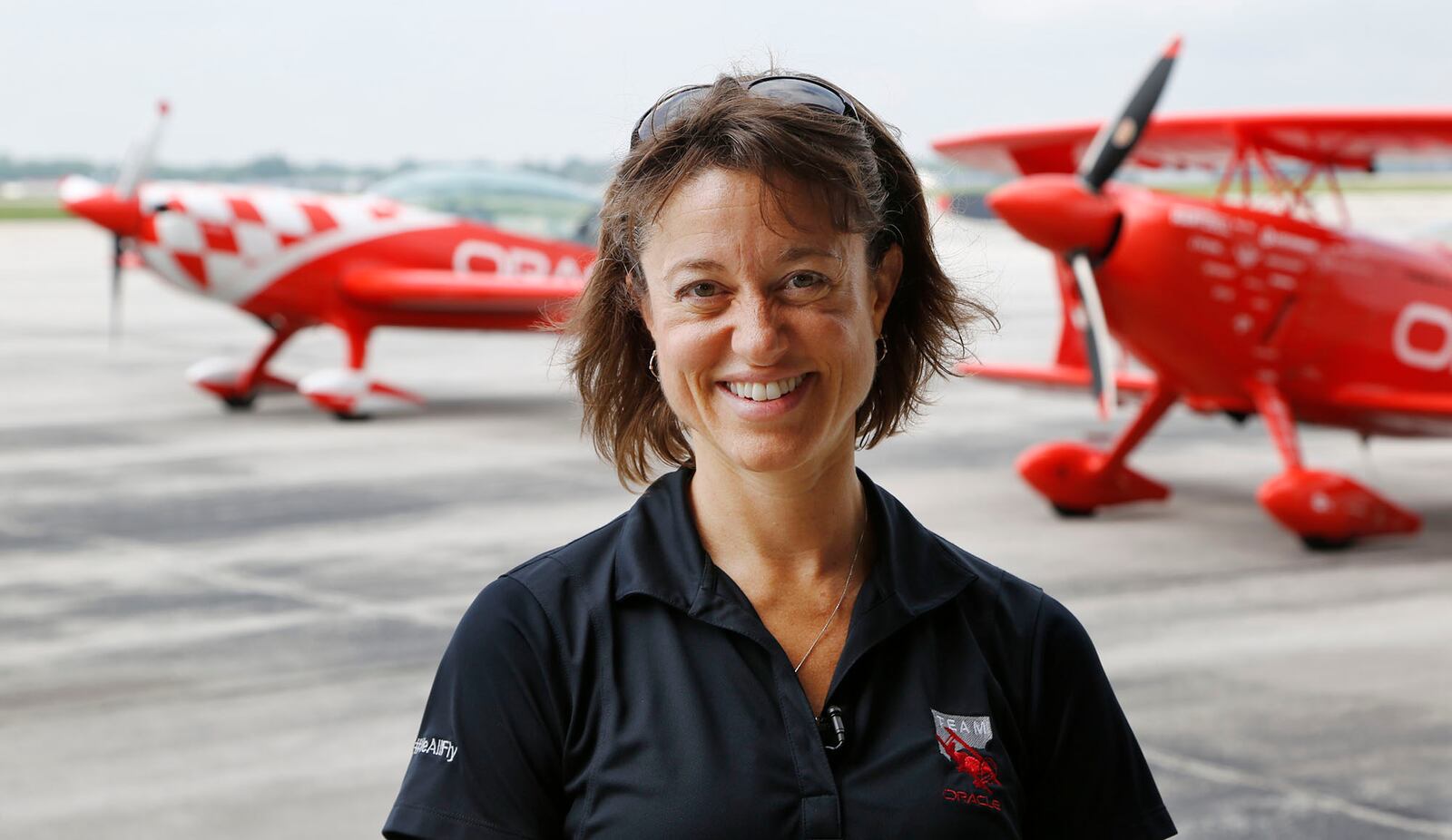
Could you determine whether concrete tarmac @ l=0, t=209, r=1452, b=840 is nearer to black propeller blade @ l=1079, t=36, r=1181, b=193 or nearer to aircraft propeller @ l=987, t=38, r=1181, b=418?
aircraft propeller @ l=987, t=38, r=1181, b=418

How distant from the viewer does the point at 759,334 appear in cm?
168

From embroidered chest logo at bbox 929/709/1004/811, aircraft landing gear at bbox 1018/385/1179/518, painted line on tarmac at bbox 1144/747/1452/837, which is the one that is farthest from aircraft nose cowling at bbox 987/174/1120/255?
embroidered chest logo at bbox 929/709/1004/811

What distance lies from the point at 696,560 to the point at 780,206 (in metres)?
0.37

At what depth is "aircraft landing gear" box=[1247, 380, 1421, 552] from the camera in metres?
Answer: 8.36

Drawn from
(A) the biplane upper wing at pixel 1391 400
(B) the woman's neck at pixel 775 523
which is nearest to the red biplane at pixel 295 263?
(A) the biplane upper wing at pixel 1391 400

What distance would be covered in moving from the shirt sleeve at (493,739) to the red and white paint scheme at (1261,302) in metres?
7.24

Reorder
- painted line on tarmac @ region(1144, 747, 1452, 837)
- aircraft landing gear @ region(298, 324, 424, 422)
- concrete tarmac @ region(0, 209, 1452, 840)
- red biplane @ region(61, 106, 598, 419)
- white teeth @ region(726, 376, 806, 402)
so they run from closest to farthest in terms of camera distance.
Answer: white teeth @ region(726, 376, 806, 402), painted line on tarmac @ region(1144, 747, 1452, 837), concrete tarmac @ region(0, 209, 1452, 840), aircraft landing gear @ region(298, 324, 424, 422), red biplane @ region(61, 106, 598, 419)

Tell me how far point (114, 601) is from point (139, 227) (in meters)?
7.40

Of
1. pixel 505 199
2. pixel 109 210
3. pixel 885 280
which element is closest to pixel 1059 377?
pixel 505 199

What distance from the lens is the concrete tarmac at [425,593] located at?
497 centimetres

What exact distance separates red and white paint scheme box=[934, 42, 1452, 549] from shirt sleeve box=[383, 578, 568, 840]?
7242 mm

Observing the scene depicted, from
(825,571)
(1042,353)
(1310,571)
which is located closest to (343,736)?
(825,571)

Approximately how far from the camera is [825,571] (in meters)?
1.80

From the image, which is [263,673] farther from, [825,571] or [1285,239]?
[1285,239]
